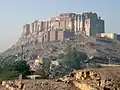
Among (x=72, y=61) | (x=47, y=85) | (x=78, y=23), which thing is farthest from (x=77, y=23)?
(x=47, y=85)

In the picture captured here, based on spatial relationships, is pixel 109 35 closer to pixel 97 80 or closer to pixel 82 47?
pixel 82 47

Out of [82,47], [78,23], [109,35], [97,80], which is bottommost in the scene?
[97,80]

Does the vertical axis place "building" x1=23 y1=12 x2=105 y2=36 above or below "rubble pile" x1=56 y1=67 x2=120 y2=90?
above

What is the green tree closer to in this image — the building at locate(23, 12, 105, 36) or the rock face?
the rock face

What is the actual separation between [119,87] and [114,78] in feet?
1.83

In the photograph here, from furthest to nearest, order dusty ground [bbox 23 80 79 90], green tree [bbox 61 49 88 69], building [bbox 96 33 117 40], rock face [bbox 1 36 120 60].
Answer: building [bbox 96 33 117 40] < rock face [bbox 1 36 120 60] < green tree [bbox 61 49 88 69] < dusty ground [bbox 23 80 79 90]

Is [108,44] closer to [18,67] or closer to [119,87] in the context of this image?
[18,67]

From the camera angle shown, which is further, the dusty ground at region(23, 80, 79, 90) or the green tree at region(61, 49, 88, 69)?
the green tree at region(61, 49, 88, 69)

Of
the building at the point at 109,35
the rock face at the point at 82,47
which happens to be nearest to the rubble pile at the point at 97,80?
the rock face at the point at 82,47

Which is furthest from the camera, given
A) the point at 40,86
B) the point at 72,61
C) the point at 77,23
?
the point at 77,23

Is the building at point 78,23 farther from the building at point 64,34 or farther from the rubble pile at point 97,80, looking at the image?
the rubble pile at point 97,80

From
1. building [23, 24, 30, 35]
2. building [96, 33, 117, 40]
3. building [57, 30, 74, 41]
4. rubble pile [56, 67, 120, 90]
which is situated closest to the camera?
rubble pile [56, 67, 120, 90]

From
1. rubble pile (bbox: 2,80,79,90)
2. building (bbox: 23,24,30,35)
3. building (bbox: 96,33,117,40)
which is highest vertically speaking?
building (bbox: 23,24,30,35)

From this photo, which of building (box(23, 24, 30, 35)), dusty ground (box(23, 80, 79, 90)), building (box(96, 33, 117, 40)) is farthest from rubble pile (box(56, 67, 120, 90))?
building (box(23, 24, 30, 35))
